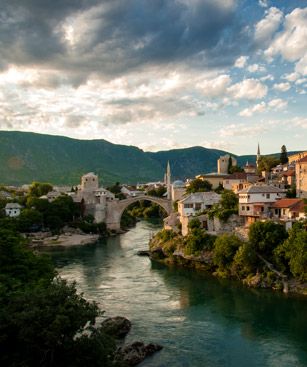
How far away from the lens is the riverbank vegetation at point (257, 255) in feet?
82.7

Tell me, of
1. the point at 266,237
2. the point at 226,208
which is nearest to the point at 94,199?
the point at 226,208

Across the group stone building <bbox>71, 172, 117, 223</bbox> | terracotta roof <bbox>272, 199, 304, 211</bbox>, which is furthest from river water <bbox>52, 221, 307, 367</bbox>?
stone building <bbox>71, 172, 117, 223</bbox>

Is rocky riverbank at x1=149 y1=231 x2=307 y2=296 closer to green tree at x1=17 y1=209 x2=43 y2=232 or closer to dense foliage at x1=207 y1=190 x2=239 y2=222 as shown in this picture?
dense foliage at x1=207 y1=190 x2=239 y2=222

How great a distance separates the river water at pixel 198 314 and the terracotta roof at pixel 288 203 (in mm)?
7499

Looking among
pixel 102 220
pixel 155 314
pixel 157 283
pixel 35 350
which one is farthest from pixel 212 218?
pixel 102 220

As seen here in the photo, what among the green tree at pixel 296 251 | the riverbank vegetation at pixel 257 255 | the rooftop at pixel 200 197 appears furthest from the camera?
the rooftop at pixel 200 197

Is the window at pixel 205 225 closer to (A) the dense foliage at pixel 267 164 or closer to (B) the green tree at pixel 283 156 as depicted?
(A) the dense foliage at pixel 267 164

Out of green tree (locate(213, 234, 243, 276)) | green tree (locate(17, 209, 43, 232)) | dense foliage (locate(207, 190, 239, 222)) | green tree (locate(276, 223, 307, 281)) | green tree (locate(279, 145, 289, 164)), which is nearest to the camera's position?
green tree (locate(276, 223, 307, 281))

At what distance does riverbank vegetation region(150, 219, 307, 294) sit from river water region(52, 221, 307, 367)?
3.64 feet

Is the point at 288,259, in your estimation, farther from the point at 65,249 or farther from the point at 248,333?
the point at 65,249

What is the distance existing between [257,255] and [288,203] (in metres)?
5.99

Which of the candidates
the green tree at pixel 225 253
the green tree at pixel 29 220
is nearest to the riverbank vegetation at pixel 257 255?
the green tree at pixel 225 253

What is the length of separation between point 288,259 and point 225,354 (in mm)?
10504

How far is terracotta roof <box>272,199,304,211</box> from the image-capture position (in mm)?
30594
